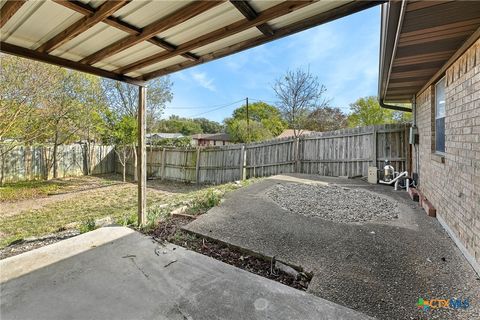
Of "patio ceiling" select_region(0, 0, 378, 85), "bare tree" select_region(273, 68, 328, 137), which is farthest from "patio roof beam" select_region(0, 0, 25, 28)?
"bare tree" select_region(273, 68, 328, 137)

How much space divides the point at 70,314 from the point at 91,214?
178 inches

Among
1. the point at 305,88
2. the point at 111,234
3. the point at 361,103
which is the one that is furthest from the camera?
the point at 361,103

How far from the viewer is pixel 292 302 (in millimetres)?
1810

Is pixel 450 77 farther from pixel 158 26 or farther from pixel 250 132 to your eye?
pixel 250 132

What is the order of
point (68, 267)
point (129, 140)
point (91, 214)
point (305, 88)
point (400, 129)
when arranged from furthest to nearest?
point (305, 88)
point (129, 140)
point (400, 129)
point (91, 214)
point (68, 267)

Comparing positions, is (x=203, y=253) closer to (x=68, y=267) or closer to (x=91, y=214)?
(x=68, y=267)

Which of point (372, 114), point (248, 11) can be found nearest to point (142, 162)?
point (248, 11)

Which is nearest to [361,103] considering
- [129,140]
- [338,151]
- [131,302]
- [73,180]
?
[338,151]

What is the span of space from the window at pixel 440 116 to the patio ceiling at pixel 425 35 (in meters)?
0.23

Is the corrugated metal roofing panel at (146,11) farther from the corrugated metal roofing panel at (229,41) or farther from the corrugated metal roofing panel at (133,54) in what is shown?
the corrugated metal roofing panel at (229,41)

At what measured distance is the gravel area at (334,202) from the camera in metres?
3.76

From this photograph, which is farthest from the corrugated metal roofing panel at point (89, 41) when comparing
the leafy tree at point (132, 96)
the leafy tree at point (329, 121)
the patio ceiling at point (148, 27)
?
the leafy tree at point (329, 121)

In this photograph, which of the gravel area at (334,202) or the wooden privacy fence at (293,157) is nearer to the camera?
the gravel area at (334,202)

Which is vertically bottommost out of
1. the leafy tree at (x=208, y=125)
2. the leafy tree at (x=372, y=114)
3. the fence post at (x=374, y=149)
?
the fence post at (x=374, y=149)
